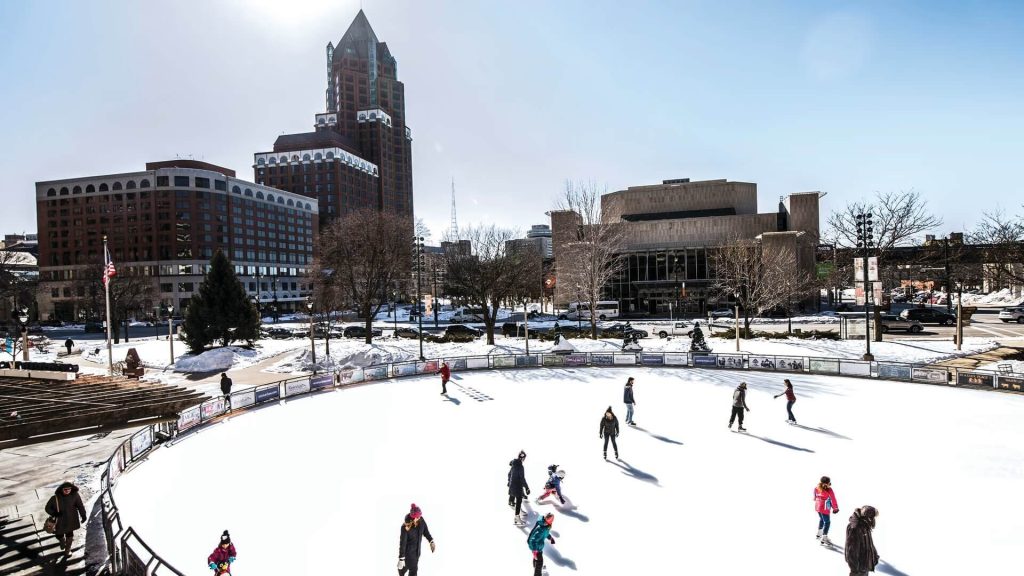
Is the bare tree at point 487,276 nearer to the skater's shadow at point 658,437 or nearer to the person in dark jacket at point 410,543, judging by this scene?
the skater's shadow at point 658,437

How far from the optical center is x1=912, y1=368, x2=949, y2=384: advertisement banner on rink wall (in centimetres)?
2278

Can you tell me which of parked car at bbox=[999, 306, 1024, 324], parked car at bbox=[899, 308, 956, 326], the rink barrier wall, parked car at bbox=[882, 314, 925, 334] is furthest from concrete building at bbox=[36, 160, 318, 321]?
parked car at bbox=[999, 306, 1024, 324]

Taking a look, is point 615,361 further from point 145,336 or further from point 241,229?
point 241,229

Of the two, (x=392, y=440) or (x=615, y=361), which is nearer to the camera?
(x=392, y=440)

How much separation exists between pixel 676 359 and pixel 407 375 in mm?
15578

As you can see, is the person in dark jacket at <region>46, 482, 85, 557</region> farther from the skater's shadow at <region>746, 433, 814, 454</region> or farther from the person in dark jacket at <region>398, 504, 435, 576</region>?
the skater's shadow at <region>746, 433, 814, 454</region>

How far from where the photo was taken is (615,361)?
29875 millimetres

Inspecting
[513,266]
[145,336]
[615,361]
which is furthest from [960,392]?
[145,336]

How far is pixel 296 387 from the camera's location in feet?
78.6

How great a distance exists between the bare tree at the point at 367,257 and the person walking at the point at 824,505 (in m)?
34.3

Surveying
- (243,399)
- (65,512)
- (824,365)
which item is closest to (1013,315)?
(824,365)

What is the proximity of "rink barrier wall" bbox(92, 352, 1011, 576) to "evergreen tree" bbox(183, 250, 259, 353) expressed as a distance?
57.0ft

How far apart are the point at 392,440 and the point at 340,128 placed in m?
169

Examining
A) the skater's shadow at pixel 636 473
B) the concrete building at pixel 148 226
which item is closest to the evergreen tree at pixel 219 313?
the skater's shadow at pixel 636 473
